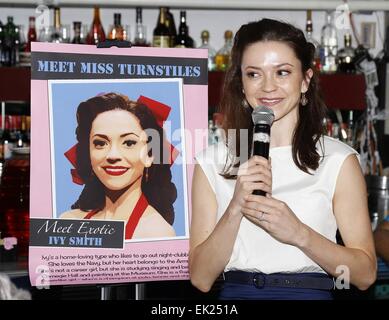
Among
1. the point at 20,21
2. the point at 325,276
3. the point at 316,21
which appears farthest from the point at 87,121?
the point at 316,21

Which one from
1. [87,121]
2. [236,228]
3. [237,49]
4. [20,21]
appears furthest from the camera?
[20,21]

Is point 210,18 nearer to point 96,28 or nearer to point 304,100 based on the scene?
point 96,28

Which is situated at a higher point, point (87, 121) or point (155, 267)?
point (87, 121)

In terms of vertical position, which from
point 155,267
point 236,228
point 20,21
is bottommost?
point 155,267

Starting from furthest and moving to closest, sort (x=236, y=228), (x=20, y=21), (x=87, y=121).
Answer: (x=20, y=21) → (x=87, y=121) → (x=236, y=228)

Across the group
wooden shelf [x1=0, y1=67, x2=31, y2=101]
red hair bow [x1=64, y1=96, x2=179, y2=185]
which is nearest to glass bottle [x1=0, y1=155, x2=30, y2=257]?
wooden shelf [x1=0, y1=67, x2=31, y2=101]

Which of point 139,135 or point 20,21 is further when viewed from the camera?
point 20,21

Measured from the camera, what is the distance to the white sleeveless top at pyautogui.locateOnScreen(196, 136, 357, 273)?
5.13ft

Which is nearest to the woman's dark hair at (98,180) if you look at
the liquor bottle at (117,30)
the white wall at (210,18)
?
the liquor bottle at (117,30)

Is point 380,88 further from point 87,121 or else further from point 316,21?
point 87,121

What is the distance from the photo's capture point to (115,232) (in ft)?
5.88

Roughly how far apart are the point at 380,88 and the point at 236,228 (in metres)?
2.57

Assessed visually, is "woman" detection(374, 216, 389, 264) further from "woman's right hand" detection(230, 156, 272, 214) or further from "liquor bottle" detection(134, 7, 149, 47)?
"liquor bottle" detection(134, 7, 149, 47)

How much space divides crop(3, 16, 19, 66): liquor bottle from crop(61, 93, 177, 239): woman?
1853 millimetres
